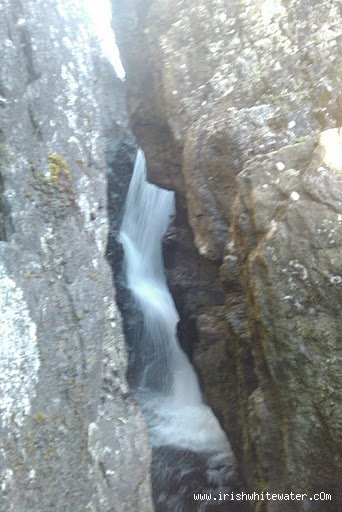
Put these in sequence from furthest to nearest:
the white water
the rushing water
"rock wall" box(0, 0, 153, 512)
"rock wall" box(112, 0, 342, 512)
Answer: the white water
the rushing water
"rock wall" box(112, 0, 342, 512)
"rock wall" box(0, 0, 153, 512)

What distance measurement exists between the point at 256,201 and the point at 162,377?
4381mm

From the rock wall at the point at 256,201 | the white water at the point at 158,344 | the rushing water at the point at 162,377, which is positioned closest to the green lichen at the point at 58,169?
the rock wall at the point at 256,201

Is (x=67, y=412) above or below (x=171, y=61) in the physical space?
below

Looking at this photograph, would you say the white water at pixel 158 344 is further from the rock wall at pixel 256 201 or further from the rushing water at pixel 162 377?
the rock wall at pixel 256 201

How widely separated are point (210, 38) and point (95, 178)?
3354mm

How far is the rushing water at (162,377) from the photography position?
605 centimetres

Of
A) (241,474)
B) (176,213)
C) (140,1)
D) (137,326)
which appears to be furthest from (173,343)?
(140,1)

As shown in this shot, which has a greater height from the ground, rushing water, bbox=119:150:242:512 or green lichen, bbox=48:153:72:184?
green lichen, bbox=48:153:72:184

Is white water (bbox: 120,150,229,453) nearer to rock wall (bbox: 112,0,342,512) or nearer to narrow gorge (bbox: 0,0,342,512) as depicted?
narrow gorge (bbox: 0,0,342,512)

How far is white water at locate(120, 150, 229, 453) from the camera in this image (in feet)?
22.4

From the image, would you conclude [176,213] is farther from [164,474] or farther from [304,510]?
[304,510]

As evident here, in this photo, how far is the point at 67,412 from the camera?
3330 millimetres

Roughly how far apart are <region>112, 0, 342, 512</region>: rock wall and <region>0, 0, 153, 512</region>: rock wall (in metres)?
1.29

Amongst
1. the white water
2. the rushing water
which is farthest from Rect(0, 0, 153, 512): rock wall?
the white water
